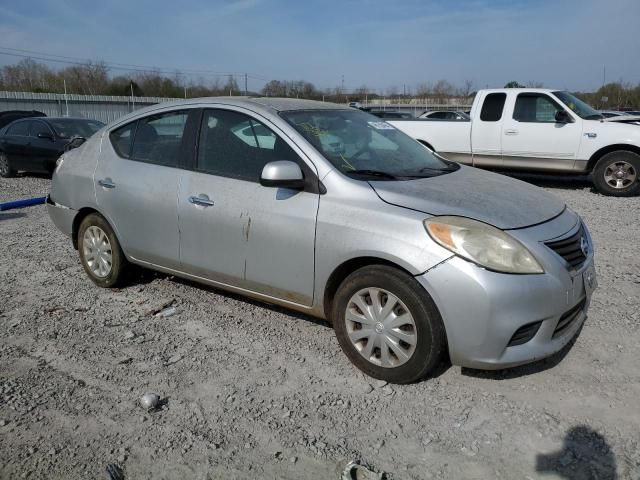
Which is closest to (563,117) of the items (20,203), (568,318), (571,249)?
(571,249)

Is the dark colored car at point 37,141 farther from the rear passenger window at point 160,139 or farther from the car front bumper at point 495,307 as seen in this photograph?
the car front bumper at point 495,307

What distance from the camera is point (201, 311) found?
4.54 m

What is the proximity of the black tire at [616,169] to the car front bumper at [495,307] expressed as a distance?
7.46 metres

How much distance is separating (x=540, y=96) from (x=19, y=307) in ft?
30.1

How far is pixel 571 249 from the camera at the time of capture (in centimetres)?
330

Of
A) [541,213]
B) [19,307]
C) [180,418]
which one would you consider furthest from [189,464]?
[19,307]

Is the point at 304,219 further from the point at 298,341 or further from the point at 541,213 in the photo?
the point at 541,213

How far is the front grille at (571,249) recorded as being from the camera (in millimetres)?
3195

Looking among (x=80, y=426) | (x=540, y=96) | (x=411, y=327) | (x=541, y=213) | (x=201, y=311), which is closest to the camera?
(x=80, y=426)

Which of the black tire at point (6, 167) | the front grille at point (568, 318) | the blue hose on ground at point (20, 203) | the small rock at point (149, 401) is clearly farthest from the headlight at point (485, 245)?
the black tire at point (6, 167)

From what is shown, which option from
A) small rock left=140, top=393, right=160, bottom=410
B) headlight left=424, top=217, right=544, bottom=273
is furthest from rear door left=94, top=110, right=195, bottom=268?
headlight left=424, top=217, right=544, bottom=273

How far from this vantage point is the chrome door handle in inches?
156

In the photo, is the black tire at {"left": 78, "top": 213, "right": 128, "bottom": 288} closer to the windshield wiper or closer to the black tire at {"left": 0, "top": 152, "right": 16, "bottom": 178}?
the windshield wiper

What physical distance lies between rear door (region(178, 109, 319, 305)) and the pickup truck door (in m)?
7.64
